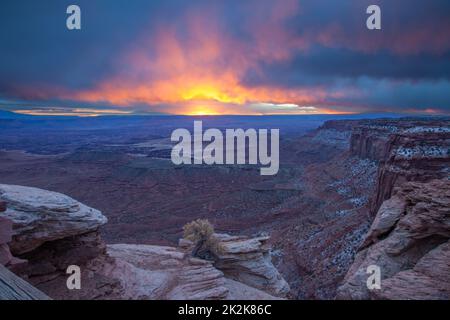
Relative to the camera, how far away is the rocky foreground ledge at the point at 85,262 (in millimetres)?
9609

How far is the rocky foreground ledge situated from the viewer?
9.61 meters

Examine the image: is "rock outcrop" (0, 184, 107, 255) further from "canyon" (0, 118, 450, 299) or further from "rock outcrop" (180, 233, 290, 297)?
"rock outcrop" (180, 233, 290, 297)

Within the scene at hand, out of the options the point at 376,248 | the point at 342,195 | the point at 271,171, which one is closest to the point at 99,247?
the point at 376,248

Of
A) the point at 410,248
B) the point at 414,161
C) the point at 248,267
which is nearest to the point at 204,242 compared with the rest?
the point at 248,267

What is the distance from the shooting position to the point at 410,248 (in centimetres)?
926

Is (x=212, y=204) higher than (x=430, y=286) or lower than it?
lower

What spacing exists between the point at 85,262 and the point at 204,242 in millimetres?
5235

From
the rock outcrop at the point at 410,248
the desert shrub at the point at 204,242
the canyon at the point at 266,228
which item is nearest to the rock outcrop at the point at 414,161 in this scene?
the canyon at the point at 266,228

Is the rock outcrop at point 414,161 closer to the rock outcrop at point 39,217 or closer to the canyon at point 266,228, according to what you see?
the canyon at point 266,228

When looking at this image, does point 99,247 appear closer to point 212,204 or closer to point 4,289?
point 4,289

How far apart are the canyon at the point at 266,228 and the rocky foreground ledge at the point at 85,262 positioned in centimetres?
4

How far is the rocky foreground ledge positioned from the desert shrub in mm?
781

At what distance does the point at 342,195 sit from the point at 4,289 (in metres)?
41.0

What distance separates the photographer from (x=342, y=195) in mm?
40188
